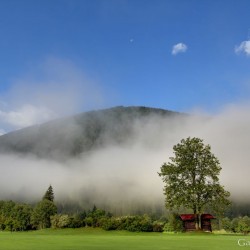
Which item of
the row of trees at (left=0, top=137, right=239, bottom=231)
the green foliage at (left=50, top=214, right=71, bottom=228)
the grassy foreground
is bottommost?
the grassy foreground

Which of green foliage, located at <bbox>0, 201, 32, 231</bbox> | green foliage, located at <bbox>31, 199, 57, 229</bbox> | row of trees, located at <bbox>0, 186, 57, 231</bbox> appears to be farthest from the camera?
green foliage, located at <bbox>0, 201, 32, 231</bbox>

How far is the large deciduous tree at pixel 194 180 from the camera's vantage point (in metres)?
67.6

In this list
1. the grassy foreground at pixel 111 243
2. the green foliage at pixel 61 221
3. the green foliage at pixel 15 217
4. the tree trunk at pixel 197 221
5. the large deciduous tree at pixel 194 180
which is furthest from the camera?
the green foliage at pixel 15 217

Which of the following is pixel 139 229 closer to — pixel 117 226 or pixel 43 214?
pixel 117 226

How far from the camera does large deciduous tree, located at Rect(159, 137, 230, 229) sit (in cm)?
6762

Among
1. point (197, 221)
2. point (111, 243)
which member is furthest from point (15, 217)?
point (111, 243)

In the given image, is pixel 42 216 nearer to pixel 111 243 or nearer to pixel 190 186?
pixel 190 186

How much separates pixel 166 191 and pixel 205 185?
711cm

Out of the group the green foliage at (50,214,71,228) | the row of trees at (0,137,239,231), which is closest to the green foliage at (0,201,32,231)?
the green foliage at (50,214,71,228)

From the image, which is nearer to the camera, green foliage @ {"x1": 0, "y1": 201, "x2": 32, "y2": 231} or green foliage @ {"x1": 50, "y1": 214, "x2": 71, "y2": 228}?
green foliage @ {"x1": 50, "y1": 214, "x2": 71, "y2": 228}

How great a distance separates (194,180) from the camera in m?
68.8

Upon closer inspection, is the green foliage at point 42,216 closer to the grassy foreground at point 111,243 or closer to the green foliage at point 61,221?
the green foliage at point 61,221

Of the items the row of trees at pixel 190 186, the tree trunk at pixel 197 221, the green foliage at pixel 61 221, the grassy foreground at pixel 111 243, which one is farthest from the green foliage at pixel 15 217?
the grassy foreground at pixel 111 243

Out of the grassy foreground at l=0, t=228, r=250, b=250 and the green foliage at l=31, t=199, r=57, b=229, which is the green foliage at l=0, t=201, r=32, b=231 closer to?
the green foliage at l=31, t=199, r=57, b=229
